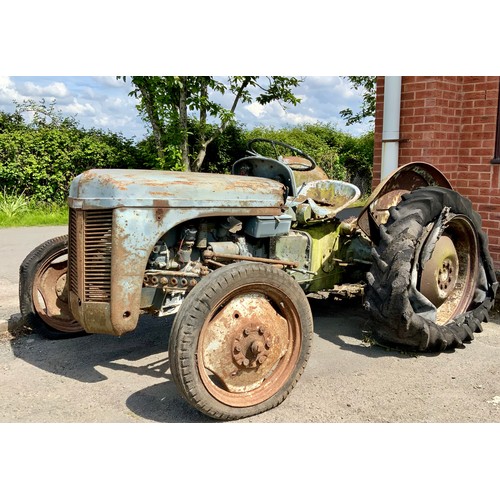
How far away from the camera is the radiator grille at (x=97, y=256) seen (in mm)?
3479

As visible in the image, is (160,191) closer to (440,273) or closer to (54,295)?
(54,295)

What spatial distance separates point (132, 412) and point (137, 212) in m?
1.22

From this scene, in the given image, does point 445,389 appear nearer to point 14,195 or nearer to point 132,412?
point 132,412

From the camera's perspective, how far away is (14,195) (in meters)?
13.3

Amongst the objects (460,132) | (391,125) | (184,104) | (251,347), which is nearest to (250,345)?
(251,347)

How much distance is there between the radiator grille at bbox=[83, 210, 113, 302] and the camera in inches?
137

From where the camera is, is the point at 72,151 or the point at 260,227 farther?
the point at 72,151

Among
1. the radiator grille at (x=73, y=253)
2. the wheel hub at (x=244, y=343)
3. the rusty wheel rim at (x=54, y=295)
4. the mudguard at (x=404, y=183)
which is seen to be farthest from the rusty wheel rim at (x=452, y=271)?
the rusty wheel rim at (x=54, y=295)

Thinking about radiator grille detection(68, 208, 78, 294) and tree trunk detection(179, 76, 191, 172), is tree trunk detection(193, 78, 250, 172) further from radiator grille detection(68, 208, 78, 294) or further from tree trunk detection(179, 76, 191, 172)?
radiator grille detection(68, 208, 78, 294)

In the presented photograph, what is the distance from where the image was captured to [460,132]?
6195 millimetres

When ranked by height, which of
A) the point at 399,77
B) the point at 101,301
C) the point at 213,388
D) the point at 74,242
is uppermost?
the point at 399,77

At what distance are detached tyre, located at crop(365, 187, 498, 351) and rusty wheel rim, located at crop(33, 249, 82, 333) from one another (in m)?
2.51

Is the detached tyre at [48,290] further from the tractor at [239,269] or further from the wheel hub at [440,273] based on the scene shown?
the wheel hub at [440,273]

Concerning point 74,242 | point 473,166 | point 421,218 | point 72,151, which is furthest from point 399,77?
point 72,151
